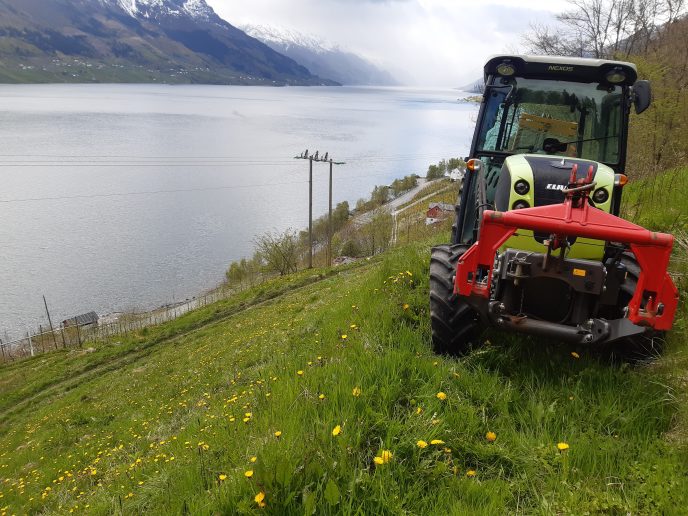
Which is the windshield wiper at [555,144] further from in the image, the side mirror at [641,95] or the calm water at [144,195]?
the calm water at [144,195]

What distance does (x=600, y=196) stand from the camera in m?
4.27

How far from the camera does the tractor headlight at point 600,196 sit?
4254mm

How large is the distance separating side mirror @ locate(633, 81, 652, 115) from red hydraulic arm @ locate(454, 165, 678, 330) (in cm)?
207

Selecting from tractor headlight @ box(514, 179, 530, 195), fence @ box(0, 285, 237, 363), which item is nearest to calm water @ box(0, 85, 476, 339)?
fence @ box(0, 285, 237, 363)

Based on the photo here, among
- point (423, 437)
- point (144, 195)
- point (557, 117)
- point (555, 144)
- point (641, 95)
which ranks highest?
point (641, 95)

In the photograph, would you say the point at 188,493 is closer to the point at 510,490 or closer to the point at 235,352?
the point at 510,490

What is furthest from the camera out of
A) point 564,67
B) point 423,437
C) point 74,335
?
point 74,335

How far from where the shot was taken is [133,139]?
92000 millimetres

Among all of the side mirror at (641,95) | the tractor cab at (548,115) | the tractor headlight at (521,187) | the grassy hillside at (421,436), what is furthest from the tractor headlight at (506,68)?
the grassy hillside at (421,436)

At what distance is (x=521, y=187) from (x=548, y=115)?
5.94ft

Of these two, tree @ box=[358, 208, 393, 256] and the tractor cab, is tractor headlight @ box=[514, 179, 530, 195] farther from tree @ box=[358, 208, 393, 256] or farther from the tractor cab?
tree @ box=[358, 208, 393, 256]

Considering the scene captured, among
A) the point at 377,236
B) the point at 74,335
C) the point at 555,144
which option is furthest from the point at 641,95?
the point at 377,236

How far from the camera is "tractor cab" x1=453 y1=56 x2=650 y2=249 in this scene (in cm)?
521

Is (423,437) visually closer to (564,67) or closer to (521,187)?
(521,187)
